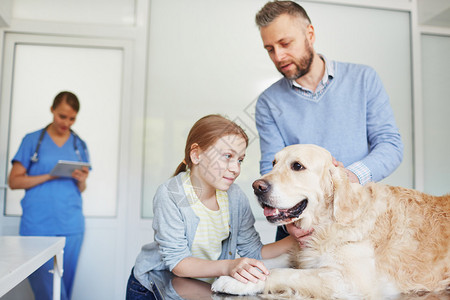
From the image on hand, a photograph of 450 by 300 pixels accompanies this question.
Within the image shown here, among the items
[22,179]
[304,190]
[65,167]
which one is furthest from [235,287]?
[22,179]

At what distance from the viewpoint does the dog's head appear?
A: 1.14m

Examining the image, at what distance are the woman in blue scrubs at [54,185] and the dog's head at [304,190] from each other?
213 cm

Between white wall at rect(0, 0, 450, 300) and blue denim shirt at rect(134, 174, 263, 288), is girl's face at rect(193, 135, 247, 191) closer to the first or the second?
blue denim shirt at rect(134, 174, 263, 288)

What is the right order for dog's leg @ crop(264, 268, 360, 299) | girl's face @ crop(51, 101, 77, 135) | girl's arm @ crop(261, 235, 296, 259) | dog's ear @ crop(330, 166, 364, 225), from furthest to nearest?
girl's face @ crop(51, 101, 77, 135) < girl's arm @ crop(261, 235, 296, 259) < dog's ear @ crop(330, 166, 364, 225) < dog's leg @ crop(264, 268, 360, 299)

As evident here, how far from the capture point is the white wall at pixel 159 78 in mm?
3062

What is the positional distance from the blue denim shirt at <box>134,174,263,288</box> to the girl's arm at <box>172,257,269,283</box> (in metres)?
0.04

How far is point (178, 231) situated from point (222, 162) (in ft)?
1.01

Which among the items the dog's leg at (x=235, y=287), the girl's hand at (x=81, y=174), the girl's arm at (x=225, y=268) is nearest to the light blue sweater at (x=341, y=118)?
the girl's arm at (x=225, y=268)

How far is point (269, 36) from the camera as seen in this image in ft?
5.06

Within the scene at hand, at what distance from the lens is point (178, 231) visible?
1222 millimetres

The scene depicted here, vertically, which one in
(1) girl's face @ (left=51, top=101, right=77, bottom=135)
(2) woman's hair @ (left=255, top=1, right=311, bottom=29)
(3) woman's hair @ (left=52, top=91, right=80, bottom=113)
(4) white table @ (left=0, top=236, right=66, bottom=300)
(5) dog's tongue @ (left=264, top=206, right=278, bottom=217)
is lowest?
(4) white table @ (left=0, top=236, right=66, bottom=300)

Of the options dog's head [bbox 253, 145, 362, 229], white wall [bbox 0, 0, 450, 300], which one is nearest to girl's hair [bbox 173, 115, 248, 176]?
dog's head [bbox 253, 145, 362, 229]

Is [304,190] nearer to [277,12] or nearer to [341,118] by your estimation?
[341,118]

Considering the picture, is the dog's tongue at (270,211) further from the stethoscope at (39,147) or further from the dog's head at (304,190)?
the stethoscope at (39,147)
